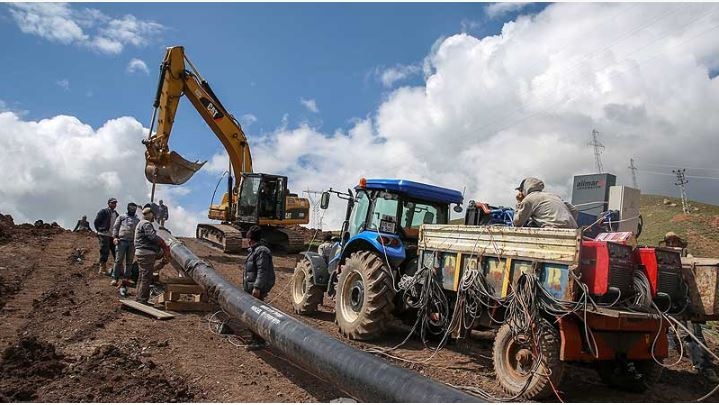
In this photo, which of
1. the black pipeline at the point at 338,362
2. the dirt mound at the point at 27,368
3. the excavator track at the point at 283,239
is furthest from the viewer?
the excavator track at the point at 283,239

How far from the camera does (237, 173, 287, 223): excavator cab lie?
18312mm

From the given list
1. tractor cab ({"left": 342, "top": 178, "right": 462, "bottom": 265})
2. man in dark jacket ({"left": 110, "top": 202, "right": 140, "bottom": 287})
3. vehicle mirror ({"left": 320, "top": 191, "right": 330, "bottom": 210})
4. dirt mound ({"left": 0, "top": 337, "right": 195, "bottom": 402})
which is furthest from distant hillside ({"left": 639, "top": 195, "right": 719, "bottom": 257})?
dirt mound ({"left": 0, "top": 337, "right": 195, "bottom": 402})

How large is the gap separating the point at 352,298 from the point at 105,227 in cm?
646

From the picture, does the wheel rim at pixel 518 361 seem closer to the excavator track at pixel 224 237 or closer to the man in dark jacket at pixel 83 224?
the excavator track at pixel 224 237

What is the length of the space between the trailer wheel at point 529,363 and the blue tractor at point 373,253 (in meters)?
2.19

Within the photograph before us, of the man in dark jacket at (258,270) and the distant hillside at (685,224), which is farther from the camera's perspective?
the distant hillside at (685,224)

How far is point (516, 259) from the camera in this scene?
225 inches

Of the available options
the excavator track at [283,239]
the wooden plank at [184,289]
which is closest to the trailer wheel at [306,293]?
the wooden plank at [184,289]

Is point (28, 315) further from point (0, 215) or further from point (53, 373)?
point (0, 215)

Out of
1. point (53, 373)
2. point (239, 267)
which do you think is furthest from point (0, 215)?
point (53, 373)

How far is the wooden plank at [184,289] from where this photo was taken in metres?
8.91

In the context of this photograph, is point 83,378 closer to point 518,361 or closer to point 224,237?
point 518,361

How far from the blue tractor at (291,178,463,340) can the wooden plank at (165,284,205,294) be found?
182 cm

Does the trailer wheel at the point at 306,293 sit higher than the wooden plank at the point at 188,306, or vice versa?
the trailer wheel at the point at 306,293
